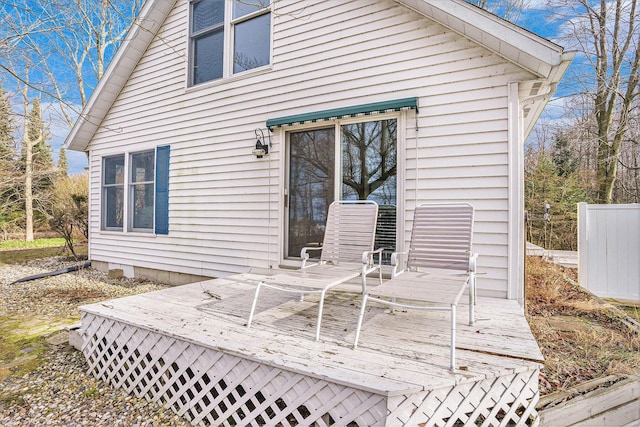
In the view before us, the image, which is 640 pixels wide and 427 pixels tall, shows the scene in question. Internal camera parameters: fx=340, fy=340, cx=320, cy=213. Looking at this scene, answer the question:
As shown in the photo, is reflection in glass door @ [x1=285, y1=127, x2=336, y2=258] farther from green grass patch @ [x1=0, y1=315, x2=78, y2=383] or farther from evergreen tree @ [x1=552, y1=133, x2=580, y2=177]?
evergreen tree @ [x1=552, y1=133, x2=580, y2=177]

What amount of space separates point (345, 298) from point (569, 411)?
2198 mm

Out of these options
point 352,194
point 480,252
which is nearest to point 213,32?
point 352,194

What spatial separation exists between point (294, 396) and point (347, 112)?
3.42 m

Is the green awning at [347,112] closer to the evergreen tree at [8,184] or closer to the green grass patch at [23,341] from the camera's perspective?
the green grass patch at [23,341]

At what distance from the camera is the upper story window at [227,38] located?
5594mm

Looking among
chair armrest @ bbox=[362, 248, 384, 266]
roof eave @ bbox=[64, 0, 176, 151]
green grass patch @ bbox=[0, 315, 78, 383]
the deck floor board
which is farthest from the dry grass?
roof eave @ bbox=[64, 0, 176, 151]

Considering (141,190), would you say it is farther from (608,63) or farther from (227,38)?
(608,63)

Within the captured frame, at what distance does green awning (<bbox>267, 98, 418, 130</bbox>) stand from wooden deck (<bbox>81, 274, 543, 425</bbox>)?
7.62 feet

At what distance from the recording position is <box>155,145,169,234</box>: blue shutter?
6523 mm

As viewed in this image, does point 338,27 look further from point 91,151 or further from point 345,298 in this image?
point 91,151

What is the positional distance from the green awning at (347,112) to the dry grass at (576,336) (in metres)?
2.84

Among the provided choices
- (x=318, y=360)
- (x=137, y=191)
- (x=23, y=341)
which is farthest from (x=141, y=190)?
(x=318, y=360)

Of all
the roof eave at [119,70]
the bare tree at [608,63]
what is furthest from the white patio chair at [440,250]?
the bare tree at [608,63]

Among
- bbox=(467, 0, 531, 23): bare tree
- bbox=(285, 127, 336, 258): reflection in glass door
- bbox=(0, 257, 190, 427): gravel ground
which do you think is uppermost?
bbox=(467, 0, 531, 23): bare tree
